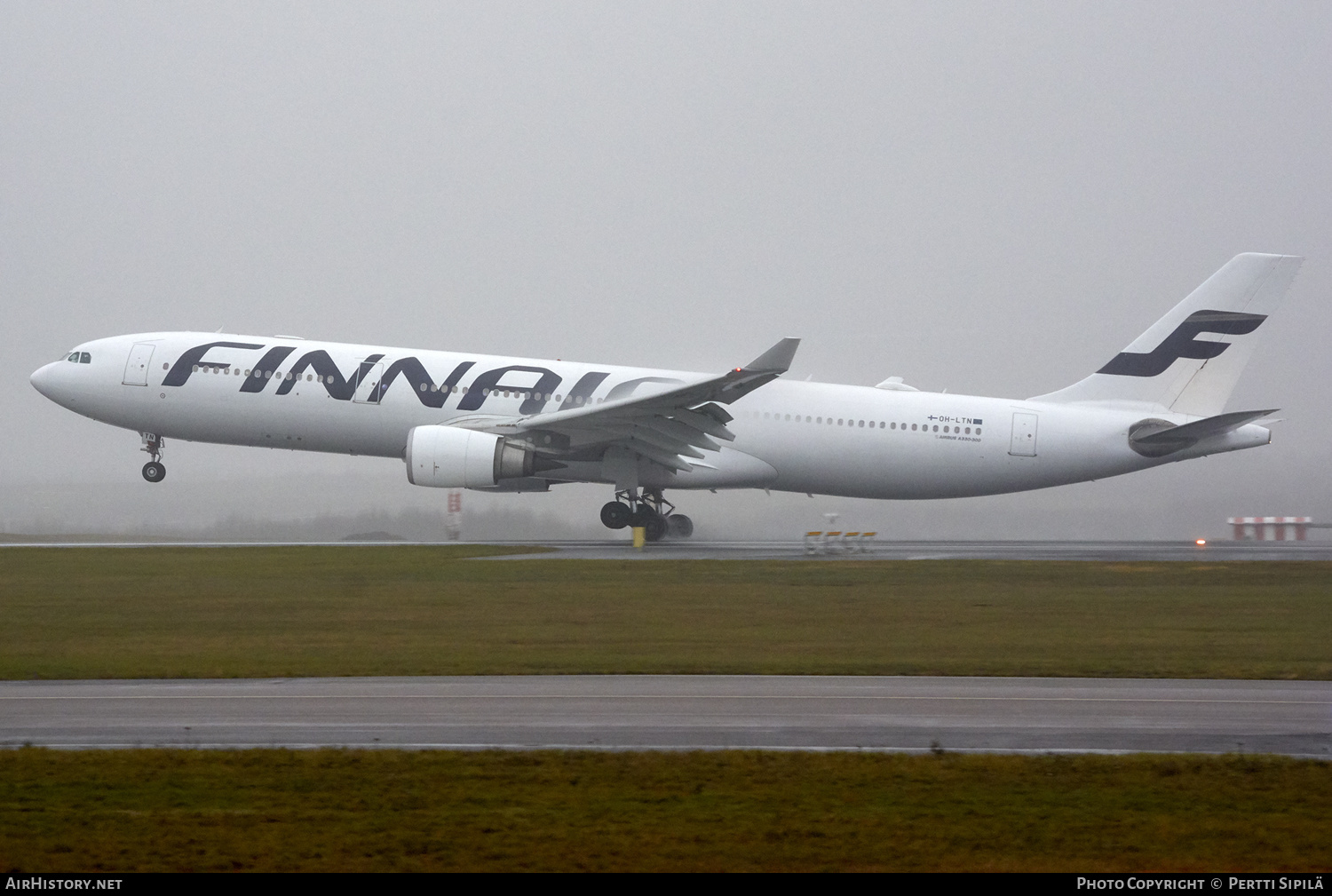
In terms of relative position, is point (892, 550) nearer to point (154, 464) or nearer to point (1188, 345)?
point (1188, 345)

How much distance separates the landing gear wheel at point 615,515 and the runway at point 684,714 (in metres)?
15.9

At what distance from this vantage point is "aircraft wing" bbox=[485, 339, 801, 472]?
2639 centimetres

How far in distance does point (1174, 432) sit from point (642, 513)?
41.5 ft

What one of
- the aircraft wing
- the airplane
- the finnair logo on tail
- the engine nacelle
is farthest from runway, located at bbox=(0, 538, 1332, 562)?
the finnair logo on tail

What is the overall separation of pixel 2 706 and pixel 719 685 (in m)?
6.65

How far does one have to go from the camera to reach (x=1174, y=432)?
1136 inches

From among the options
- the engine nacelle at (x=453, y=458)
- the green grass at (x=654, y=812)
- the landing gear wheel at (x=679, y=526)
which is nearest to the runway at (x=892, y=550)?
the landing gear wheel at (x=679, y=526)

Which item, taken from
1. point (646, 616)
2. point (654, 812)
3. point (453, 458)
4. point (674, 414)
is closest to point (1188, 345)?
point (674, 414)

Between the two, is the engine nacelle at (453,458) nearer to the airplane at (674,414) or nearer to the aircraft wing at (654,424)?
the airplane at (674,414)

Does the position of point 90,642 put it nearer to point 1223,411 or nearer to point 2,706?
point 2,706

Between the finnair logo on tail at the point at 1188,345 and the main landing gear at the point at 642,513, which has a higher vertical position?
the finnair logo on tail at the point at 1188,345

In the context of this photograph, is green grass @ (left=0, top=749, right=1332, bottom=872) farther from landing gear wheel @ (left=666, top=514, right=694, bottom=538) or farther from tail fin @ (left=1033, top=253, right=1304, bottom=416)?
tail fin @ (left=1033, top=253, right=1304, bottom=416)

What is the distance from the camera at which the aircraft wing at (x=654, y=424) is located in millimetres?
26391
